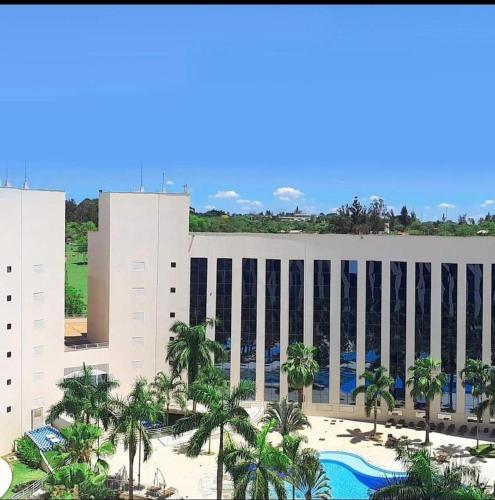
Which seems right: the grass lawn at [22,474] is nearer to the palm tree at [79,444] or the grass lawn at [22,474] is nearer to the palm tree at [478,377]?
the palm tree at [79,444]

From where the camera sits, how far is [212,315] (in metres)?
37.5

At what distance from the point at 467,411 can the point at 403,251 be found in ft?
36.1

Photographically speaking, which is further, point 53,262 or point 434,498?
point 53,262

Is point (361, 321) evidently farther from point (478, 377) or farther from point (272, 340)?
point (478, 377)

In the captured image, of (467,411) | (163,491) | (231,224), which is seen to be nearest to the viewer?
(163,491)

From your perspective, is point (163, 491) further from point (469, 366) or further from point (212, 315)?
point (469, 366)

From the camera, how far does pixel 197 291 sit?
37531mm

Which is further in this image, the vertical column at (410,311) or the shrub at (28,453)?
the vertical column at (410,311)

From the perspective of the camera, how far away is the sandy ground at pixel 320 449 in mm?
26202

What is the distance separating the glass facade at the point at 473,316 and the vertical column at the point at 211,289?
1649 cm

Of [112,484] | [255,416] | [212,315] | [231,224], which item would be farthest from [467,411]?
[231,224]

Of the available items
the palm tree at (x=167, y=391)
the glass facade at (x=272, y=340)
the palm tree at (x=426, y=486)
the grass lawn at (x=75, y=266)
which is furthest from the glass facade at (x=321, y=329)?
the grass lawn at (x=75, y=266)

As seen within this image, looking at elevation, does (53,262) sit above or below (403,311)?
above

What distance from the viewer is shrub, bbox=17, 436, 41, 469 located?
2859 centimetres
